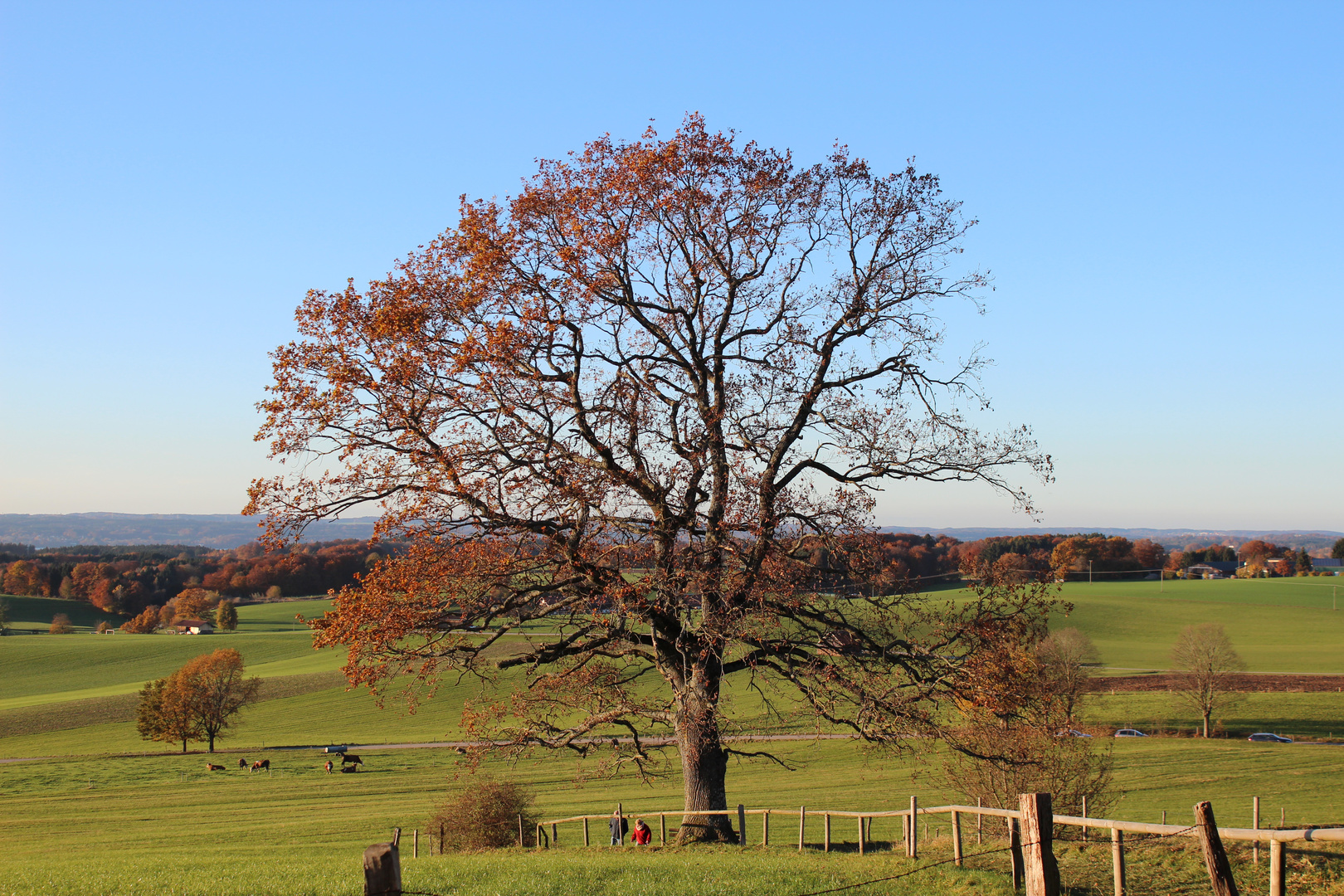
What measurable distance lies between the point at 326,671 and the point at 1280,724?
210 feet

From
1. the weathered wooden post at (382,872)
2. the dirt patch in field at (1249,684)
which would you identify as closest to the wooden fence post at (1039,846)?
the weathered wooden post at (382,872)

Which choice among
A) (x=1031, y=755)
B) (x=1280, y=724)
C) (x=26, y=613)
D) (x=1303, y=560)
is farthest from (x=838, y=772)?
(x=1303, y=560)

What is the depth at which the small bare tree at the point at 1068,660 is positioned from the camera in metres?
41.8

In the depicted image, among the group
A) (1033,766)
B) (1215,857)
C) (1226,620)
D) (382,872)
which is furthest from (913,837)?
(1226,620)

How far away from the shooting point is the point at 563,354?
584 inches

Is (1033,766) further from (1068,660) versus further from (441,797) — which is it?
(1068,660)

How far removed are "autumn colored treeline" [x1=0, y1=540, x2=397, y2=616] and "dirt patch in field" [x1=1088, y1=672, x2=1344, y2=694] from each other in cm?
9246

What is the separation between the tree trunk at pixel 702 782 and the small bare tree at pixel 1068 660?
2431cm

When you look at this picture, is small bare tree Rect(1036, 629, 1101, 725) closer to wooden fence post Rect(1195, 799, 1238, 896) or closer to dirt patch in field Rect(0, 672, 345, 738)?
wooden fence post Rect(1195, 799, 1238, 896)

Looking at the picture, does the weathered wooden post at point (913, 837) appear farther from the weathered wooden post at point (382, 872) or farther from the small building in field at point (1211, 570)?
the small building in field at point (1211, 570)

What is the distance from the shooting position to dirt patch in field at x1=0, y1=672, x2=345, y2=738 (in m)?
56.8

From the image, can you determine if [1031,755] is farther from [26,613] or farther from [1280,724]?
[26,613]

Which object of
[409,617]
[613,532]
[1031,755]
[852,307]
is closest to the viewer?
[409,617]

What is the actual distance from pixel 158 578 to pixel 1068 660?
129009mm
